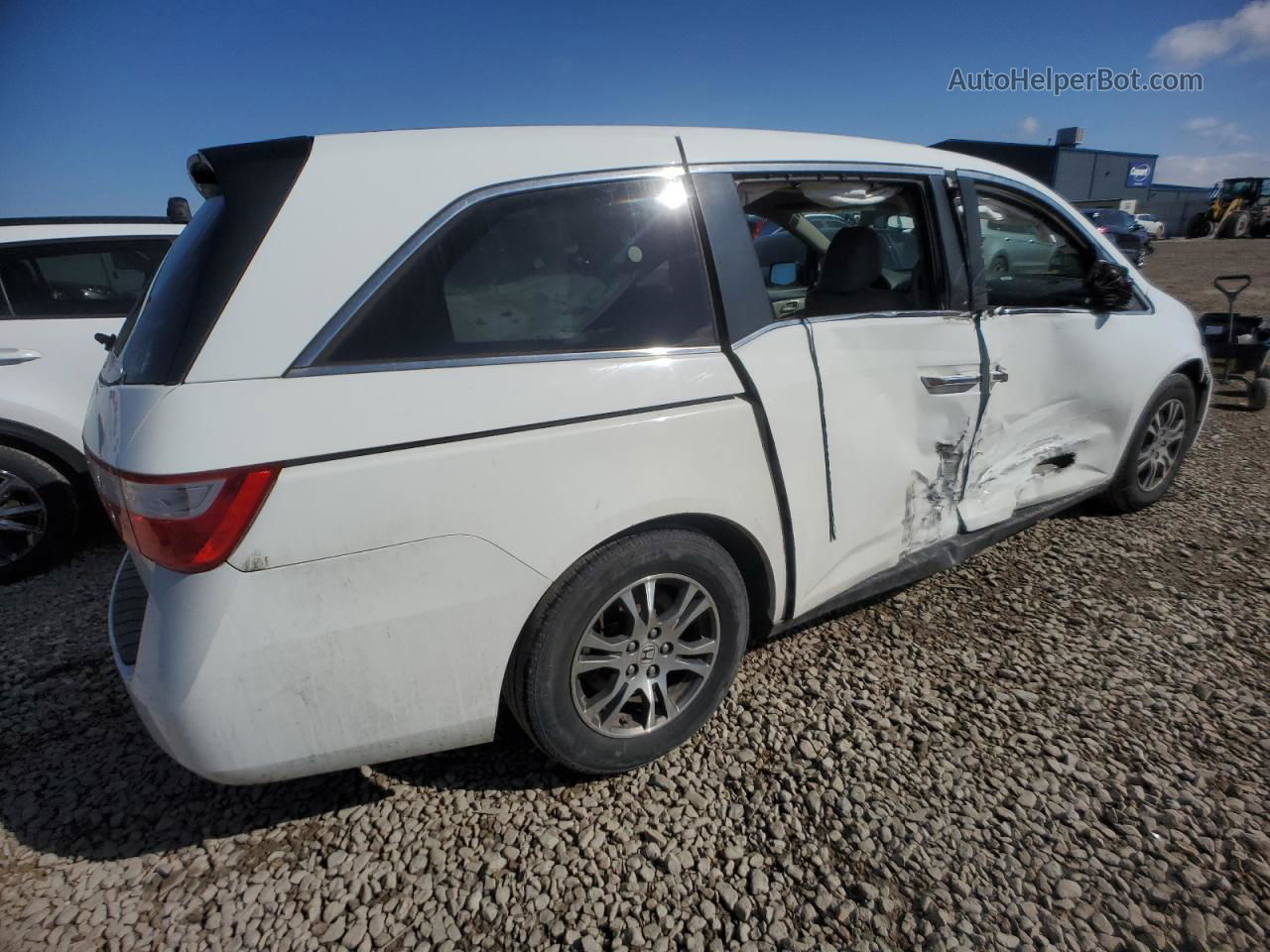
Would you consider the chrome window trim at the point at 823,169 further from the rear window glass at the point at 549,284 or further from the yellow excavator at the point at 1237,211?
the yellow excavator at the point at 1237,211

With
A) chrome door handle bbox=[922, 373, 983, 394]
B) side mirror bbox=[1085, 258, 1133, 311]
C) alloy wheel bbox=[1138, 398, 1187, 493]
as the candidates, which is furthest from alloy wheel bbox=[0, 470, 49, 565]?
alloy wheel bbox=[1138, 398, 1187, 493]

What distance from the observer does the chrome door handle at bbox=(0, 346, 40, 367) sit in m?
3.37

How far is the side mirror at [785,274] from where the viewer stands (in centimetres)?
402

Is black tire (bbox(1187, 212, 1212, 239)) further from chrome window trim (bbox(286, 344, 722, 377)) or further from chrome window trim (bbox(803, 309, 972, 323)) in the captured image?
chrome window trim (bbox(286, 344, 722, 377))

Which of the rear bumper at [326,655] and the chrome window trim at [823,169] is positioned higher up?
the chrome window trim at [823,169]

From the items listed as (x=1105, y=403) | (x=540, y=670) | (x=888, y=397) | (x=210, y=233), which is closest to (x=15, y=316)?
(x=210, y=233)

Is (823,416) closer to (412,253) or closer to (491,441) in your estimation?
(491,441)

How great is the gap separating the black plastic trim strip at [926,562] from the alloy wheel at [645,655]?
36 centimetres

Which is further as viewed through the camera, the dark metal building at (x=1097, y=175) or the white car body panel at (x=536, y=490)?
the dark metal building at (x=1097, y=175)

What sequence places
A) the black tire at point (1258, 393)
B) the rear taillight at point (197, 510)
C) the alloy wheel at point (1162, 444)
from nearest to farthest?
the rear taillight at point (197, 510), the alloy wheel at point (1162, 444), the black tire at point (1258, 393)

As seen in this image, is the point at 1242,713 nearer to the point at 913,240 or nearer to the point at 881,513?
the point at 881,513

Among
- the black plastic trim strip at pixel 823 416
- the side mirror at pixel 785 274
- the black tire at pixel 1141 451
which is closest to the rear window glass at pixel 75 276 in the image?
the black plastic trim strip at pixel 823 416

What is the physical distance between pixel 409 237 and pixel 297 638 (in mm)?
945

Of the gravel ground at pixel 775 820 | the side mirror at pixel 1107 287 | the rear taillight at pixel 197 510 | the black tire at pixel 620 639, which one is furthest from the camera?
the side mirror at pixel 1107 287
